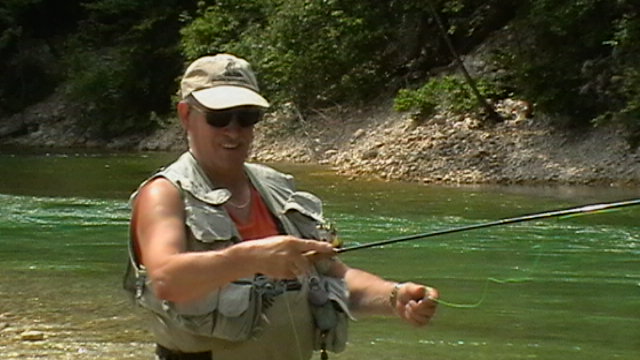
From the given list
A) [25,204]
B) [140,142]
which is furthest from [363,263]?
[140,142]

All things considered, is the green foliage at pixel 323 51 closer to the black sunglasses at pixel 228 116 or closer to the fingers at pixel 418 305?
the fingers at pixel 418 305

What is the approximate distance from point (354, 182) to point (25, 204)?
15.4 feet

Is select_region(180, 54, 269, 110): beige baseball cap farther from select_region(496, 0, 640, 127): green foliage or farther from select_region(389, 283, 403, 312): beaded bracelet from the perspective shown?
select_region(496, 0, 640, 127): green foliage

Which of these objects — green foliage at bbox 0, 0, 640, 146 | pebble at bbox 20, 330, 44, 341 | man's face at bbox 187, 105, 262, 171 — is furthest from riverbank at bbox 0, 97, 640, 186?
man's face at bbox 187, 105, 262, 171

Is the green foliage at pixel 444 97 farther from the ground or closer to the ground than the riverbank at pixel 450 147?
farther from the ground

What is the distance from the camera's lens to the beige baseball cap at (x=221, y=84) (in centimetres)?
296

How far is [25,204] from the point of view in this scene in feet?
47.2

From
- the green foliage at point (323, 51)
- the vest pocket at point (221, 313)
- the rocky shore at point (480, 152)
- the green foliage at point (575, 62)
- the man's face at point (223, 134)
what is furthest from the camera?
the green foliage at point (323, 51)

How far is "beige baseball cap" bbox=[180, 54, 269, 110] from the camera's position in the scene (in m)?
2.96

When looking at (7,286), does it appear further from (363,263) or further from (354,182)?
(354,182)

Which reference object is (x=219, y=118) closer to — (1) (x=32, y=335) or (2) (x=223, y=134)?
(2) (x=223, y=134)

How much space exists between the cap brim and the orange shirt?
254 mm

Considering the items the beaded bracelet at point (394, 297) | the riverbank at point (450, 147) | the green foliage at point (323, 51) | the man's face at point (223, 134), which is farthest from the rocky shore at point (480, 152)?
the man's face at point (223, 134)

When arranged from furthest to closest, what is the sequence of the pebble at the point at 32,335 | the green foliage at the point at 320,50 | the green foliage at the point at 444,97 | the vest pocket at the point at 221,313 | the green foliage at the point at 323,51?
the green foliage at the point at 320,50 < the green foliage at the point at 444,97 < the green foliage at the point at 323,51 < the pebble at the point at 32,335 < the vest pocket at the point at 221,313
